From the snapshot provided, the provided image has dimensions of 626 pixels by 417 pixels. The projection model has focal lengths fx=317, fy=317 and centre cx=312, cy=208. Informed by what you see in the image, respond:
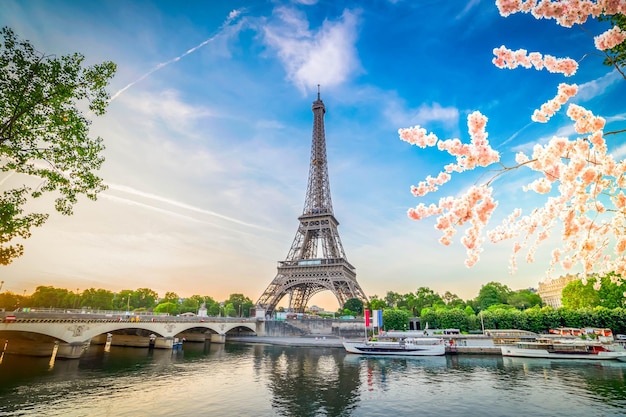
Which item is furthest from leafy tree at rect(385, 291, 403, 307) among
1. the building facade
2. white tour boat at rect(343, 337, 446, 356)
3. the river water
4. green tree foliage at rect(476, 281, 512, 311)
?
the building facade

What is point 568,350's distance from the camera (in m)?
36.5

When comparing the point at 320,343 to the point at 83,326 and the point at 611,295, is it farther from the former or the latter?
the point at 611,295

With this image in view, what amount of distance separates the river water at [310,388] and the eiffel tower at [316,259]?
94.9ft

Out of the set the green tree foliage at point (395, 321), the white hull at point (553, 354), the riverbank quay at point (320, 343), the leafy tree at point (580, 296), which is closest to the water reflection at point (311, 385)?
the riverbank quay at point (320, 343)

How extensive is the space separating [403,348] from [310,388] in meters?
22.7

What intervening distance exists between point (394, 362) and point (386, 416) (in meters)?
20.9

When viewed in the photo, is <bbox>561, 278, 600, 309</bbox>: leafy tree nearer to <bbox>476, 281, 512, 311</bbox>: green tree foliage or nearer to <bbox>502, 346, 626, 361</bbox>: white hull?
<bbox>476, 281, 512, 311</bbox>: green tree foliage

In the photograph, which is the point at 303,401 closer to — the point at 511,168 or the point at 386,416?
the point at 386,416

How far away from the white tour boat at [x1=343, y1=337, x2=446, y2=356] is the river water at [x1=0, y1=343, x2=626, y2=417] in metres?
5.62

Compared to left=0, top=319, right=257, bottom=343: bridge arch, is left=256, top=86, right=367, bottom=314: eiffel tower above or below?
above

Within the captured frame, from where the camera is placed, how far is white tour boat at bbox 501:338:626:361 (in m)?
34.7

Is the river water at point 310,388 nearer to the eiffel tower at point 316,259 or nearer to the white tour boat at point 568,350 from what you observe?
the white tour boat at point 568,350

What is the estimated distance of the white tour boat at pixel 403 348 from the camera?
4038 cm

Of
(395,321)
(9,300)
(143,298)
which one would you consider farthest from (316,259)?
(9,300)
